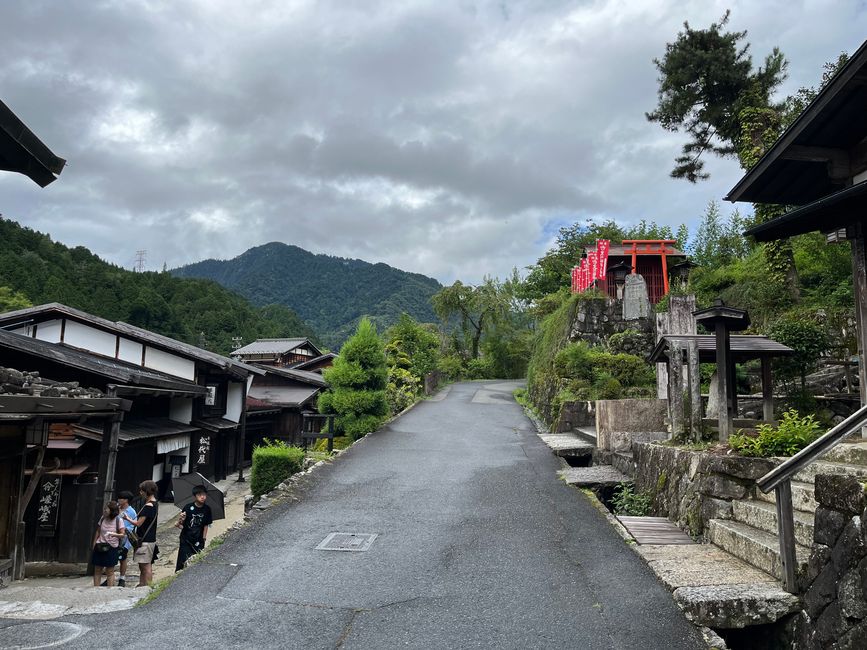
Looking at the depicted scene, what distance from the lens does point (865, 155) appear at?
7.57 m

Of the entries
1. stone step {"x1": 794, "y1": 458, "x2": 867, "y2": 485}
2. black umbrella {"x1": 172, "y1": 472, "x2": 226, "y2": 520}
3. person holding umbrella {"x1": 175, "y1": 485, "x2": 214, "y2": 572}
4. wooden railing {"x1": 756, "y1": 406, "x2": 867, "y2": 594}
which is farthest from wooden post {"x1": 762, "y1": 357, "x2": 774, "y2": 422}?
black umbrella {"x1": 172, "y1": 472, "x2": 226, "y2": 520}

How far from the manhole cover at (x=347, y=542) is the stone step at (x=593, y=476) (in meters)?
4.64

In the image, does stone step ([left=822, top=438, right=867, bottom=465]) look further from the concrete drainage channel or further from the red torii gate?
the red torii gate

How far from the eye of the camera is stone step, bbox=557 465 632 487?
11068 millimetres

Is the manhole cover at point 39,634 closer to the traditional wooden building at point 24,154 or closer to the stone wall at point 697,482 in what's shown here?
the traditional wooden building at point 24,154

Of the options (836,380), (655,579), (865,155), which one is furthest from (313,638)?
(836,380)

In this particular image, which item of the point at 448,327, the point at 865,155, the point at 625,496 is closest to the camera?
the point at 865,155

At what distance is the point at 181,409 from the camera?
65.0ft

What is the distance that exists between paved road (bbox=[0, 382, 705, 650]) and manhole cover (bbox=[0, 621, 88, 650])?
0.03 meters

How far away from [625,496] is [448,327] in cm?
4234

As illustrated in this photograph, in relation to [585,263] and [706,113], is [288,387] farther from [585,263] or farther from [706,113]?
[706,113]

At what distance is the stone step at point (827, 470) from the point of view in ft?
17.6

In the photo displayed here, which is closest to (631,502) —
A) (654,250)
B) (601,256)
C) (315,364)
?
(601,256)

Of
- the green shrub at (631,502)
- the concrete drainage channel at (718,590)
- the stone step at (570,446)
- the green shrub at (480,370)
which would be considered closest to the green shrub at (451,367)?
the green shrub at (480,370)
